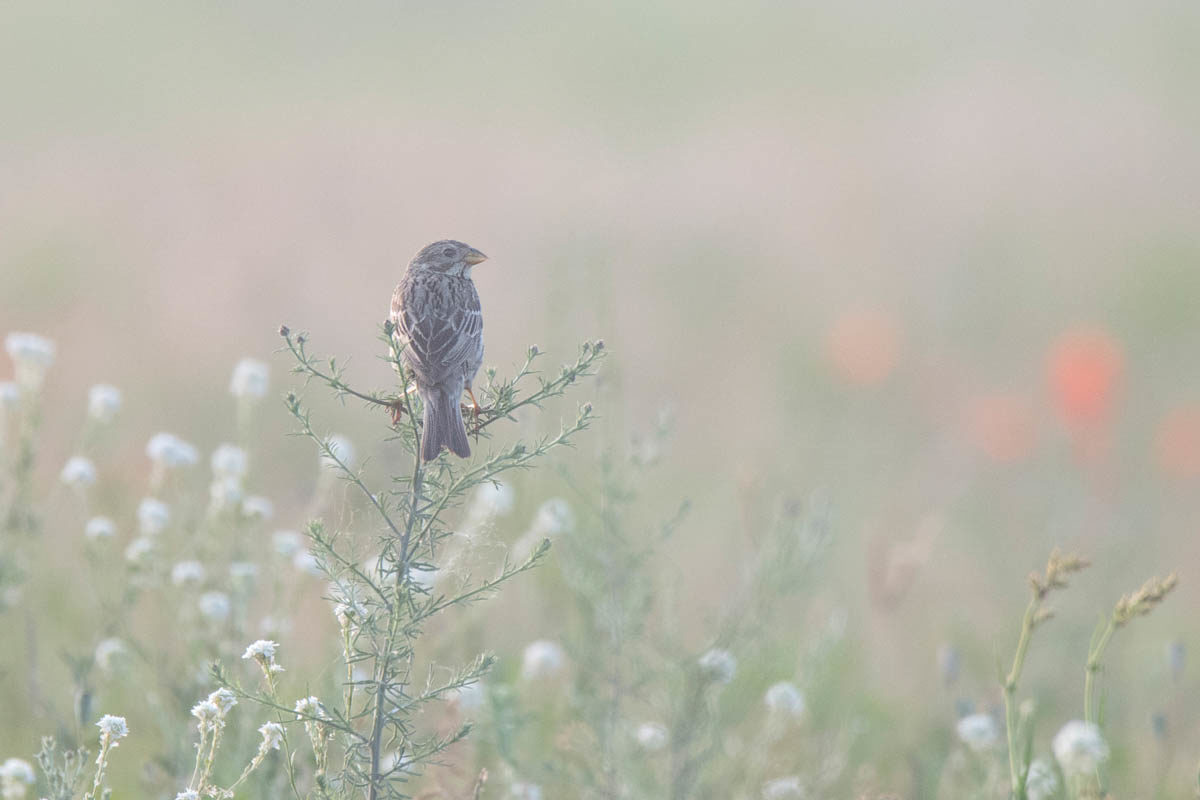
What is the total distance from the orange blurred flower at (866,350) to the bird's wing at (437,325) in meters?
4.75

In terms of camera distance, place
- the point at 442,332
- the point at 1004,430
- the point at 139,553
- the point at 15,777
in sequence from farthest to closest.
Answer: the point at 1004,430, the point at 139,553, the point at 442,332, the point at 15,777

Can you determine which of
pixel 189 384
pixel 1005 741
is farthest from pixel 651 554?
pixel 189 384

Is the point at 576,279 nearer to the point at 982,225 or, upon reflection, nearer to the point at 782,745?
the point at 782,745

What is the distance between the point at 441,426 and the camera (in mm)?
2713

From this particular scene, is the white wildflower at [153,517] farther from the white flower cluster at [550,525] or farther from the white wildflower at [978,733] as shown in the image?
the white wildflower at [978,733]

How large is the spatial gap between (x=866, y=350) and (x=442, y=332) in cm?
512

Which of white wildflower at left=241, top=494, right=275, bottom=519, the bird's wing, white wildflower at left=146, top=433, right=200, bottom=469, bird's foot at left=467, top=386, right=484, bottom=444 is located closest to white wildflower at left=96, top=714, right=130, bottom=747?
bird's foot at left=467, top=386, right=484, bottom=444

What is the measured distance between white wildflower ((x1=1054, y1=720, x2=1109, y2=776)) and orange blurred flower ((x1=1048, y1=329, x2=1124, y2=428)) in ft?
13.0

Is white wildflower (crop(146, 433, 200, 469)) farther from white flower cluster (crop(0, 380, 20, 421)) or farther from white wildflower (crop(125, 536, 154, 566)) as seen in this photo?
white flower cluster (crop(0, 380, 20, 421))

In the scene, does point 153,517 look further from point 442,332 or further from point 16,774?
point 442,332

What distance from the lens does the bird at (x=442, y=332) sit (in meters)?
2.80

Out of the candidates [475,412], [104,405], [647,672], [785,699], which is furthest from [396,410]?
[104,405]

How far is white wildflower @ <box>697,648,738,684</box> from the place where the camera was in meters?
3.70

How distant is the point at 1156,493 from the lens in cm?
880
